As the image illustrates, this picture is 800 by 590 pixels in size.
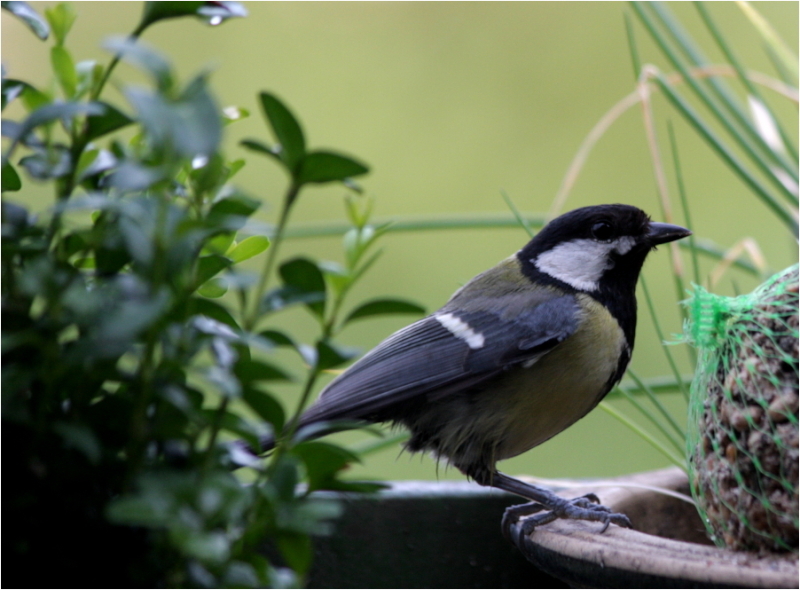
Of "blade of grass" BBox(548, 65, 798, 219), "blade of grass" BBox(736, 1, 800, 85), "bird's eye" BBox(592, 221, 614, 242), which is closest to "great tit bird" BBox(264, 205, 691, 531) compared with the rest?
"bird's eye" BBox(592, 221, 614, 242)

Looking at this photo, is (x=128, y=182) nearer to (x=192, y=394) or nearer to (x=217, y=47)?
(x=192, y=394)

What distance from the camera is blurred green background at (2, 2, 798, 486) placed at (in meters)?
2.76

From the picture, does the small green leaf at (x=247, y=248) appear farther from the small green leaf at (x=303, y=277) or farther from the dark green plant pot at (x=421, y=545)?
the dark green plant pot at (x=421, y=545)

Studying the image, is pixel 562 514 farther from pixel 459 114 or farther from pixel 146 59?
pixel 459 114

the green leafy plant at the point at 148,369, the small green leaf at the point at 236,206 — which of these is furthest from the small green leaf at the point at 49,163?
the small green leaf at the point at 236,206

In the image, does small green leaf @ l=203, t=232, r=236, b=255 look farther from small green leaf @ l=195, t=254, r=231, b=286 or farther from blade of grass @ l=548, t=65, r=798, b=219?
blade of grass @ l=548, t=65, r=798, b=219

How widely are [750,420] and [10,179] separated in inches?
28.7

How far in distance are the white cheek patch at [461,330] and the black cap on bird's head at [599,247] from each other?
156 mm

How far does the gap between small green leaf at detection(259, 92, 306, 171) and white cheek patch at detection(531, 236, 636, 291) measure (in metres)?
0.81

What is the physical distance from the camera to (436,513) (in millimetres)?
1101

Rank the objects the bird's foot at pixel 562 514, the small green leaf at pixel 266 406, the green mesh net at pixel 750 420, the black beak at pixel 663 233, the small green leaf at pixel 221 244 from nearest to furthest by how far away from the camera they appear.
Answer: the small green leaf at pixel 266 406, the small green leaf at pixel 221 244, the green mesh net at pixel 750 420, the bird's foot at pixel 562 514, the black beak at pixel 663 233

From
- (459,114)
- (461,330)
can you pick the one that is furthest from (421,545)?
(459,114)

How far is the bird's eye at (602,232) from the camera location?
1257mm

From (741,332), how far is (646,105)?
1.86 feet
